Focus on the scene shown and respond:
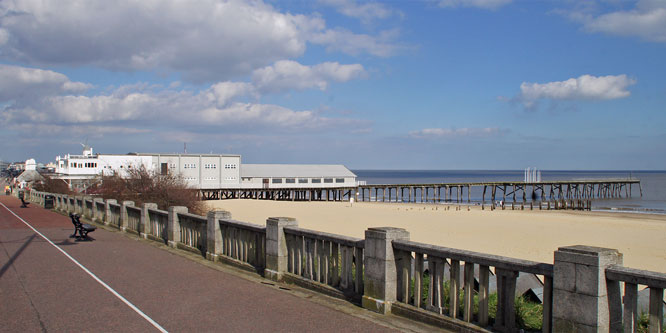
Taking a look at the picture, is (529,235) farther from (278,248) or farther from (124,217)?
(278,248)

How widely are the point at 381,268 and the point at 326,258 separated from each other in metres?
1.65

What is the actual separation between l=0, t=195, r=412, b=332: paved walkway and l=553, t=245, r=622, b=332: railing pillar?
224 centimetres

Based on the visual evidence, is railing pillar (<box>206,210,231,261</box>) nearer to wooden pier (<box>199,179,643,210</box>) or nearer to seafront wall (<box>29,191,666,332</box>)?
seafront wall (<box>29,191,666,332</box>)

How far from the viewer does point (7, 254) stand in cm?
1295

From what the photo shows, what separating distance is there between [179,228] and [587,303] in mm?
11438

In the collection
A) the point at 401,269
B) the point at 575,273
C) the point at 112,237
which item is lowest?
the point at 112,237

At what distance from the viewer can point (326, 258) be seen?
848cm

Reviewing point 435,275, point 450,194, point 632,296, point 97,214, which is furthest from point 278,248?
point 450,194

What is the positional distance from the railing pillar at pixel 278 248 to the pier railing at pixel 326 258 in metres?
0.09

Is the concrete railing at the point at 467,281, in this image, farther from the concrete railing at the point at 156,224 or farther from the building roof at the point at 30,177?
the building roof at the point at 30,177

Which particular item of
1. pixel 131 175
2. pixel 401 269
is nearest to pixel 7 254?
pixel 401 269

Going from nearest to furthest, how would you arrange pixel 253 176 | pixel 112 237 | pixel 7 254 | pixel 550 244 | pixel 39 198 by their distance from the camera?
pixel 7 254 → pixel 112 237 → pixel 550 244 → pixel 39 198 → pixel 253 176

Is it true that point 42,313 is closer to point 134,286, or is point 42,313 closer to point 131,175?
point 134,286

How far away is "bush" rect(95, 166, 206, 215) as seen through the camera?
28.4 meters
